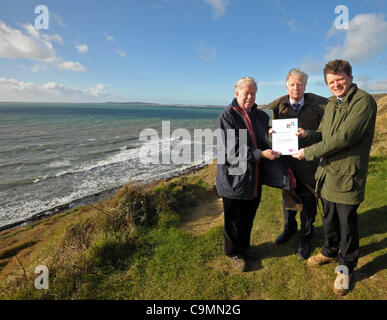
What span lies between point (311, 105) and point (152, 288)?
3.58 meters

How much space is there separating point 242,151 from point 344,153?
120 cm

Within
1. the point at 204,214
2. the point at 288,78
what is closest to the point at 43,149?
the point at 204,214

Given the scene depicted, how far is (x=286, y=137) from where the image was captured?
113 inches

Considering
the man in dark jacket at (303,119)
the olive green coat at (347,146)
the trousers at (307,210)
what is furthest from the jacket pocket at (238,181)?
the trousers at (307,210)

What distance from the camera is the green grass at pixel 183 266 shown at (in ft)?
9.27

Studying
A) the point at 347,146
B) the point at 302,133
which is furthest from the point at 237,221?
the point at 347,146

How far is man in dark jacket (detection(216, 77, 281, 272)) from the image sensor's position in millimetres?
2740

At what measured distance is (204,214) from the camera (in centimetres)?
534

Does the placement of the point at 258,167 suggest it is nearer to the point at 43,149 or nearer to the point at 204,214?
the point at 204,214

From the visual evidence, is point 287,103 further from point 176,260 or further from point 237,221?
point 176,260

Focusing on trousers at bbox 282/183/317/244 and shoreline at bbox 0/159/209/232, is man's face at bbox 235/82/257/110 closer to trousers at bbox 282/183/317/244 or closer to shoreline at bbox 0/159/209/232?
trousers at bbox 282/183/317/244

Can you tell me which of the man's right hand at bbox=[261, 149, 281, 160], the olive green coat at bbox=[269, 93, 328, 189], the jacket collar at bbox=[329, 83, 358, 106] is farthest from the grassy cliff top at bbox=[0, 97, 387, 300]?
the jacket collar at bbox=[329, 83, 358, 106]

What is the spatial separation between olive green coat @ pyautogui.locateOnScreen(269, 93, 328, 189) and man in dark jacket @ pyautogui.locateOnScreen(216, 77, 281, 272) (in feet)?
1.17
